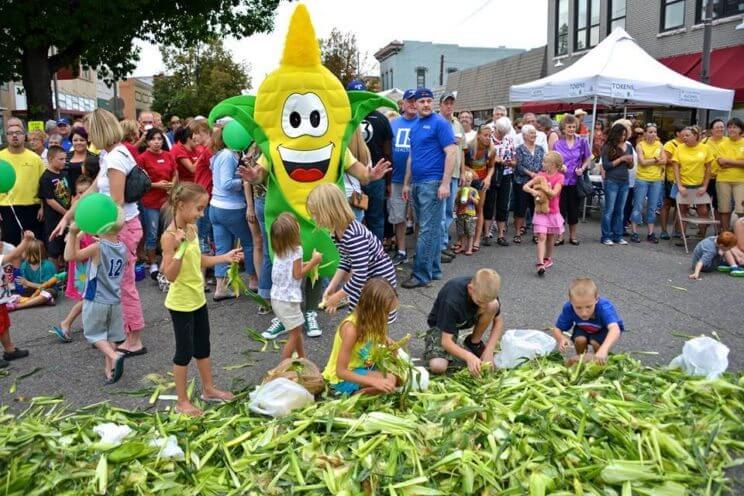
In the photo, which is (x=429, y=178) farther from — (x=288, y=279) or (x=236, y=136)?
(x=288, y=279)

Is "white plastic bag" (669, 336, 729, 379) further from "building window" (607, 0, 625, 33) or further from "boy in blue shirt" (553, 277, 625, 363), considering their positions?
"building window" (607, 0, 625, 33)

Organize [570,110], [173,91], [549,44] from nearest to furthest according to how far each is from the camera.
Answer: [570,110], [549,44], [173,91]

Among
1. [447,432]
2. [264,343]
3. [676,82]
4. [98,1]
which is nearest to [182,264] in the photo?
[264,343]

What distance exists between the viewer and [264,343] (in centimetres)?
563

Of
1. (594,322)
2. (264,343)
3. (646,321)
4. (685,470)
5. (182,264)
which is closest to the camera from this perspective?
(685,470)

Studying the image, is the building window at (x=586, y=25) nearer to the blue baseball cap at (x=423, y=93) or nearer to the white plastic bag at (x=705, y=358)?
the blue baseball cap at (x=423, y=93)

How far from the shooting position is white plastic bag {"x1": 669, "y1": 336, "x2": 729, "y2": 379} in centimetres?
432

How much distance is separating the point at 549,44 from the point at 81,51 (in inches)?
735

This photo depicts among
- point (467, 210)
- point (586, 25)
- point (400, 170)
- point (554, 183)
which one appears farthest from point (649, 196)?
point (586, 25)

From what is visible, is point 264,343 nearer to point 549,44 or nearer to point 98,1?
point 98,1

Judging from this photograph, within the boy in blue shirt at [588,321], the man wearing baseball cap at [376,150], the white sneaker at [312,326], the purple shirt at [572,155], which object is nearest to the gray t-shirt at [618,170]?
the purple shirt at [572,155]

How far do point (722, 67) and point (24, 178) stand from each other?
16.5 m

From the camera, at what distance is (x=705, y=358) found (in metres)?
4.38

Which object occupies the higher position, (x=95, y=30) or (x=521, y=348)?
(x=95, y=30)
